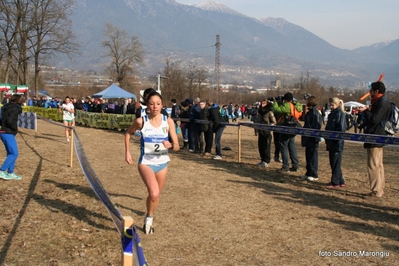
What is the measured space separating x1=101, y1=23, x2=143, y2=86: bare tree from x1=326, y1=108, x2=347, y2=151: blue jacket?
68.4m

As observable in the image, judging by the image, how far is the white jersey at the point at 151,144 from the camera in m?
5.80

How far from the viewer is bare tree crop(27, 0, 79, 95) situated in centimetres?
4425

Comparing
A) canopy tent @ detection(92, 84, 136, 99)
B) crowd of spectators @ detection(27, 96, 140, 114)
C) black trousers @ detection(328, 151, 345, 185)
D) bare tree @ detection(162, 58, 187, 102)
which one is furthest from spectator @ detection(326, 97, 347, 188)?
bare tree @ detection(162, 58, 187, 102)

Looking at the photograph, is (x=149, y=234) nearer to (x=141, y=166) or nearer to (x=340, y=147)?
(x=141, y=166)

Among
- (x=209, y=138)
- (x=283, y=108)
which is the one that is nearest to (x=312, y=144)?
(x=283, y=108)

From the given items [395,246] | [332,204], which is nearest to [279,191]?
[332,204]

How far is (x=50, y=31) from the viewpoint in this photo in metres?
45.6

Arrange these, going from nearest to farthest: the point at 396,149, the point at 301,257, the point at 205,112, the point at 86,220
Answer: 1. the point at 301,257
2. the point at 86,220
3. the point at 205,112
4. the point at 396,149

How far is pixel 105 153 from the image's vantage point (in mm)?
14508

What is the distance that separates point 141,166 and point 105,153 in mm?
9127

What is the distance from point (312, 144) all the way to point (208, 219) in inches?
168

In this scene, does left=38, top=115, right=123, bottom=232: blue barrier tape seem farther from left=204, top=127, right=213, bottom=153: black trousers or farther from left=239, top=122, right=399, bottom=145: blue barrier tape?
left=204, top=127, right=213, bottom=153: black trousers

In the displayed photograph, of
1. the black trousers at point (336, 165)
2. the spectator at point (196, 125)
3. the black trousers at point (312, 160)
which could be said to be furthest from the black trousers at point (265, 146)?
the spectator at point (196, 125)

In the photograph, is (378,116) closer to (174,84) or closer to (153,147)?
(153,147)
